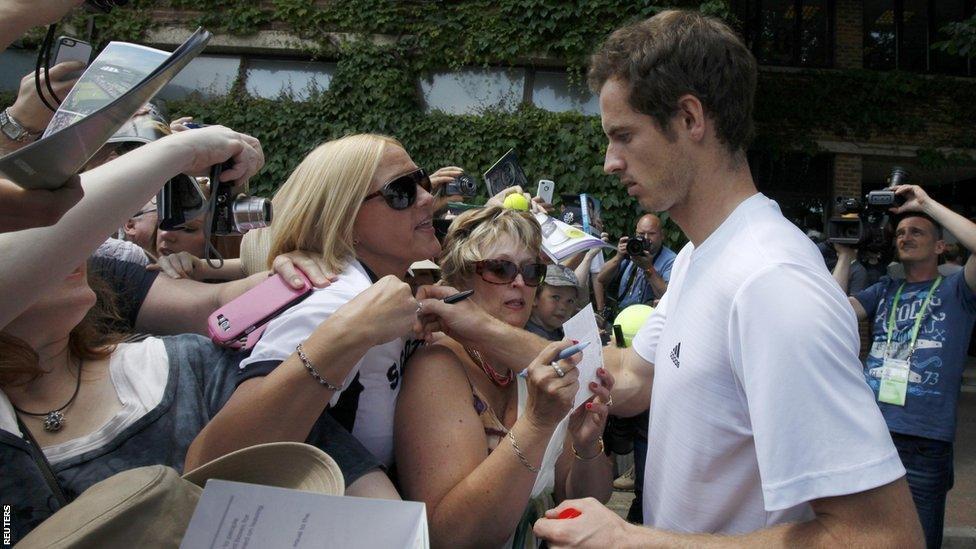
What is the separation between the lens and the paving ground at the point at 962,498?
4.73 metres

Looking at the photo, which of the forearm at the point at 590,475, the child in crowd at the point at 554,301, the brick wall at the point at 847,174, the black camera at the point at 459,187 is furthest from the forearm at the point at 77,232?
the brick wall at the point at 847,174

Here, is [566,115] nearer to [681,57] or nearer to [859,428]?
[681,57]

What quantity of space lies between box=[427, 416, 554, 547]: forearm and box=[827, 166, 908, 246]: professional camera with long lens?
11.9 ft

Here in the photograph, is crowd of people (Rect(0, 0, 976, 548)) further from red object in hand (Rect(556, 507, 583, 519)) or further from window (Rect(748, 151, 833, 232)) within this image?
window (Rect(748, 151, 833, 232))

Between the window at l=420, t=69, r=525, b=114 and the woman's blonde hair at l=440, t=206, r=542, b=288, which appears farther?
the window at l=420, t=69, r=525, b=114

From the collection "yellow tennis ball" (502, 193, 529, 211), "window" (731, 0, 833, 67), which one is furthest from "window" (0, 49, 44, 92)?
"window" (731, 0, 833, 67)

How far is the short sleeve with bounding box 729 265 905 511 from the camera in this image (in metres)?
1.21

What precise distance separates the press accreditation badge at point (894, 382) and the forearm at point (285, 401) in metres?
3.67

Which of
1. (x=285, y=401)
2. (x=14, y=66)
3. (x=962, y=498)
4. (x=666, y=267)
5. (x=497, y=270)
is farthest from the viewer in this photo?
(x=14, y=66)

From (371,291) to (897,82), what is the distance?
485 inches

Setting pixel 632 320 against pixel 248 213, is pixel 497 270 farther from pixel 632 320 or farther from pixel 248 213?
pixel 248 213

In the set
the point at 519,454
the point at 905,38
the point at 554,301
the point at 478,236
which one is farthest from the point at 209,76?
the point at 905,38

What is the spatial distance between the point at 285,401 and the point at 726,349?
0.93 meters

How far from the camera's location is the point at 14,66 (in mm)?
9820
